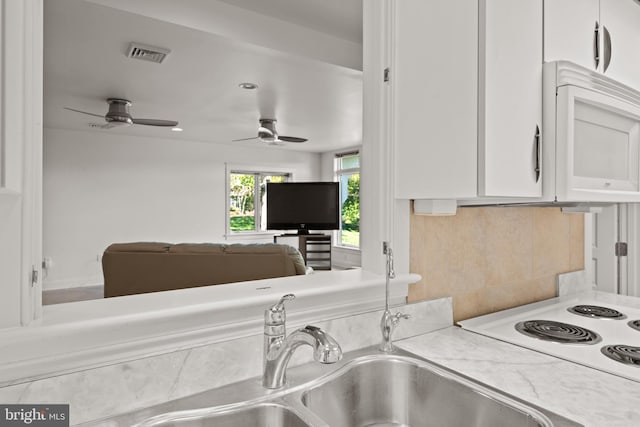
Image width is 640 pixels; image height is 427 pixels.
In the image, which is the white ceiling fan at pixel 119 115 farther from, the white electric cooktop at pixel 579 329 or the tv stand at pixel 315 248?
the white electric cooktop at pixel 579 329

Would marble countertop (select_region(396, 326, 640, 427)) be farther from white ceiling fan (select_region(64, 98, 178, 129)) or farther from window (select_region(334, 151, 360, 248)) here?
window (select_region(334, 151, 360, 248))

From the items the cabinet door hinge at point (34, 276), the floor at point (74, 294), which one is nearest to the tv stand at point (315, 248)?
the floor at point (74, 294)

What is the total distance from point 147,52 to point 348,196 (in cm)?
531

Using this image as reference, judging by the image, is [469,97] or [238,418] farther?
[469,97]

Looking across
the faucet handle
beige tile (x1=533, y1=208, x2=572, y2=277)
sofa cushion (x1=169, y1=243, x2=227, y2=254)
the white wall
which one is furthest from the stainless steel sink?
the white wall

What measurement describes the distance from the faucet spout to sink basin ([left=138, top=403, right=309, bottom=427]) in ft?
0.22

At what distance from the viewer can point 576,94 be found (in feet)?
3.66

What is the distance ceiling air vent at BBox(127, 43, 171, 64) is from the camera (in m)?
2.66

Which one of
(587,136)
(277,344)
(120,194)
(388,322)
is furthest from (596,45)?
(120,194)

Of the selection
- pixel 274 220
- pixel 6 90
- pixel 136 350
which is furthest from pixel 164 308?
pixel 274 220

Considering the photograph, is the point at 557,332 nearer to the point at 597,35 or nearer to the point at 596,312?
the point at 596,312

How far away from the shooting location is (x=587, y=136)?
120 cm

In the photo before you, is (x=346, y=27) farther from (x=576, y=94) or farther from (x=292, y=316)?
(x=292, y=316)

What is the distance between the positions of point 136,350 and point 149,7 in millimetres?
2172
